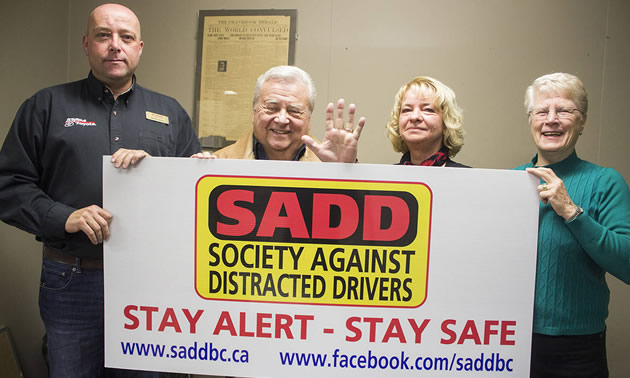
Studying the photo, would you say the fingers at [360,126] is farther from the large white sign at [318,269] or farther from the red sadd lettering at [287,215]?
the red sadd lettering at [287,215]

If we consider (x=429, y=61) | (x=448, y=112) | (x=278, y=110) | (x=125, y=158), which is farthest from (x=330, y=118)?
(x=429, y=61)

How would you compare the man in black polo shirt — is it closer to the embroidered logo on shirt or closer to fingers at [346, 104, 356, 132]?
the embroidered logo on shirt

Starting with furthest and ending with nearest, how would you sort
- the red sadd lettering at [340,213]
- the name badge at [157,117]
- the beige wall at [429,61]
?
the beige wall at [429,61] → the name badge at [157,117] → the red sadd lettering at [340,213]

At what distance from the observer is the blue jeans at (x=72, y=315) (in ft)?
4.42

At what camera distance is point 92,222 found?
47.1 inches

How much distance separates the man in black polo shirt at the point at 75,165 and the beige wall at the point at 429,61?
3.33 feet

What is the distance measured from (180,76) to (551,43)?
226 cm

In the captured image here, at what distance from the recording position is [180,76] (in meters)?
2.41

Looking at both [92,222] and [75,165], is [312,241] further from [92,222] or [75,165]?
[75,165]

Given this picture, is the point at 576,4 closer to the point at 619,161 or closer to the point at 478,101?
the point at 478,101

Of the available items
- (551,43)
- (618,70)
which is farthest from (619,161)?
(551,43)

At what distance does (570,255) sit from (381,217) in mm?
592

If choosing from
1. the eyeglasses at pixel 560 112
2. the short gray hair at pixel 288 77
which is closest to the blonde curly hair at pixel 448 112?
the eyeglasses at pixel 560 112

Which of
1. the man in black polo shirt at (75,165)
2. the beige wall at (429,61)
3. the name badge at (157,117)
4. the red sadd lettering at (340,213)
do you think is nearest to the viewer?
the red sadd lettering at (340,213)
